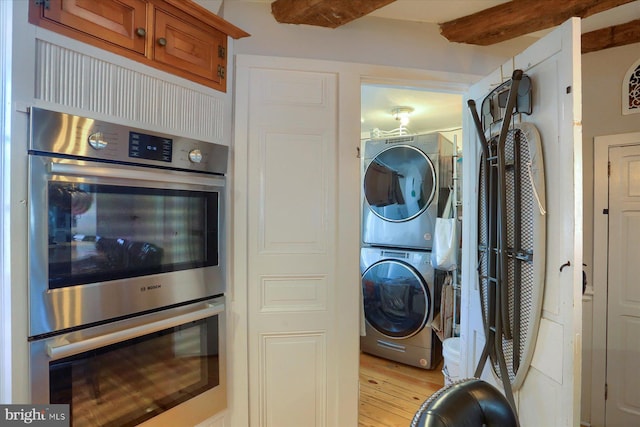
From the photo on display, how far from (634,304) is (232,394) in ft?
7.71

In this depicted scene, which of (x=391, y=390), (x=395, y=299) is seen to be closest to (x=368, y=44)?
(x=395, y=299)

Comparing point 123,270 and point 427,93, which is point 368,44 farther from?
point 123,270

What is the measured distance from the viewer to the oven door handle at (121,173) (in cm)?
96

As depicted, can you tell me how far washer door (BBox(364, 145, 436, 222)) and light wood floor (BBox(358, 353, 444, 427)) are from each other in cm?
135

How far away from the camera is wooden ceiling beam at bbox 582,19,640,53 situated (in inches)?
74.1

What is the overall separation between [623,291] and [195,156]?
2.54 meters

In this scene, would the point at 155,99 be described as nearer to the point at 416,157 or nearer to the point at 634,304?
the point at 416,157

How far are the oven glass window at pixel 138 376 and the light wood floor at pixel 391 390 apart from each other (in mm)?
1347

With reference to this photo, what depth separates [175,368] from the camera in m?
1.29

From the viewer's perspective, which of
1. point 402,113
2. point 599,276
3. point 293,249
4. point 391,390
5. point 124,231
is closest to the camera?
point 124,231

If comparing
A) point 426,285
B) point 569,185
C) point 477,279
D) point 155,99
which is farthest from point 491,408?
point 426,285

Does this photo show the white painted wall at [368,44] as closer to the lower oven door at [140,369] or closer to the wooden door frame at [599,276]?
the wooden door frame at [599,276]

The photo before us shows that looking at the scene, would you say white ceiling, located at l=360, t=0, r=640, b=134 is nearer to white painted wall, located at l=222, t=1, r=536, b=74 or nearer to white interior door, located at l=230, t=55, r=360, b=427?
white painted wall, located at l=222, t=1, r=536, b=74

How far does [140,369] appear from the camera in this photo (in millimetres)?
1183
